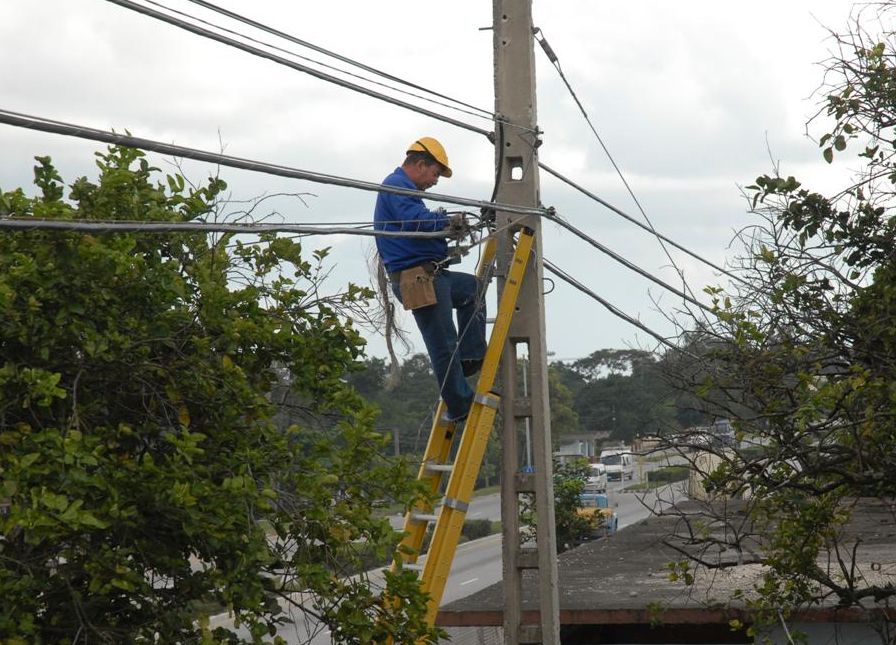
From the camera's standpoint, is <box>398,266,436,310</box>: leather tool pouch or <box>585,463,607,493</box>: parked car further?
<box>585,463,607,493</box>: parked car

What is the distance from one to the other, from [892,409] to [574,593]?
13.8 ft

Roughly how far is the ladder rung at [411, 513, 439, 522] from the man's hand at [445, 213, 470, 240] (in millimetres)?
1777

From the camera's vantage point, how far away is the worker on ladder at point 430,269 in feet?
26.8

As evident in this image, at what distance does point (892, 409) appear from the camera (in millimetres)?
7164

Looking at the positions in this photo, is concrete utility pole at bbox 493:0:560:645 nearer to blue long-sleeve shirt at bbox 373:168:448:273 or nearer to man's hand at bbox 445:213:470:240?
man's hand at bbox 445:213:470:240

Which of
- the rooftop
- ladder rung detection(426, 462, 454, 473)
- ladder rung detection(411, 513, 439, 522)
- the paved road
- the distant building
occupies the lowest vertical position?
the paved road

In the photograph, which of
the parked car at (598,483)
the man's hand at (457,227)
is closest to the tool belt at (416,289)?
the man's hand at (457,227)

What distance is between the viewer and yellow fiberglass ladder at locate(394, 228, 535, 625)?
26.5ft

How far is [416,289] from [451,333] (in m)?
0.41

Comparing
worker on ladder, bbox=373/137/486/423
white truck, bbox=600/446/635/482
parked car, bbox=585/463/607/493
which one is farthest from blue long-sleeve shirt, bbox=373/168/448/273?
parked car, bbox=585/463/607/493

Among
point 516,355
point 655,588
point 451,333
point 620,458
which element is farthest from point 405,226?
point 620,458

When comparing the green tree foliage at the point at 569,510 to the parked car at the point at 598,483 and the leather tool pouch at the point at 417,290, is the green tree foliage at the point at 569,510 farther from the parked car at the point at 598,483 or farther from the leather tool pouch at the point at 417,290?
the parked car at the point at 598,483

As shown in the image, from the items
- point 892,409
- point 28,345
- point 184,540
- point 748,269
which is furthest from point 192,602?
point 748,269

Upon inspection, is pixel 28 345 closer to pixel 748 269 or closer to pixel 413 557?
A: pixel 413 557
